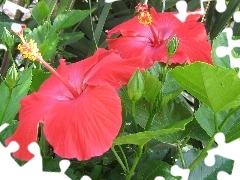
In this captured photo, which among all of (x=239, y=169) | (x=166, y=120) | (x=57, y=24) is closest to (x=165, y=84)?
(x=166, y=120)

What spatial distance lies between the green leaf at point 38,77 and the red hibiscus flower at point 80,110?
0.05 ft

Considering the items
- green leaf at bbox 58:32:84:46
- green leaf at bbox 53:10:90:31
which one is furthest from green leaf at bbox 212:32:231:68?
green leaf at bbox 58:32:84:46

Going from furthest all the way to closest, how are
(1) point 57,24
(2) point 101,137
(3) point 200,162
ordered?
(1) point 57,24 → (3) point 200,162 → (2) point 101,137

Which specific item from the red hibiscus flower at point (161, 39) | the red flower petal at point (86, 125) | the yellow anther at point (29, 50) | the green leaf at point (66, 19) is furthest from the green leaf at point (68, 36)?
the red flower petal at point (86, 125)

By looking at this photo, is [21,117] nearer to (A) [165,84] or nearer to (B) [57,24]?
(A) [165,84]

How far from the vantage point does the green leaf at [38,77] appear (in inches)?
24.1

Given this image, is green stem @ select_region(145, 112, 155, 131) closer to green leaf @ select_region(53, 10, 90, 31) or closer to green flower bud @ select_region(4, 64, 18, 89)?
green flower bud @ select_region(4, 64, 18, 89)

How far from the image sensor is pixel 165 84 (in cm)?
59

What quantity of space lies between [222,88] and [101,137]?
0.40ft

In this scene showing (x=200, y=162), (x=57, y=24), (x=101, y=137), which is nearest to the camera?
(x=101, y=137)

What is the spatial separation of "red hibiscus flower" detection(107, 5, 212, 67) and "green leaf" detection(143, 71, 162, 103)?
0.07m

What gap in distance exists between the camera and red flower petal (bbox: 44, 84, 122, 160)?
46cm

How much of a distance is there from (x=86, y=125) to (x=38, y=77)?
6.6 inches
